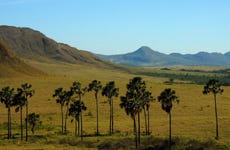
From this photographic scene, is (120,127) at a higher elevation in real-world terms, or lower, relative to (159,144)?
higher

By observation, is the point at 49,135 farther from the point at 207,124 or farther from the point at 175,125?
the point at 207,124

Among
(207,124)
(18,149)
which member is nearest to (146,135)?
(207,124)

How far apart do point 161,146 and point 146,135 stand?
1261cm

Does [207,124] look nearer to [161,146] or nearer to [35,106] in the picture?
[161,146]

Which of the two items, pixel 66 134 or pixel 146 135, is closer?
pixel 146 135

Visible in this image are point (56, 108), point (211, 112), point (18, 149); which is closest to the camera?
point (18, 149)

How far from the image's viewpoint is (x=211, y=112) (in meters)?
152

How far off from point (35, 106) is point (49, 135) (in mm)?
53983

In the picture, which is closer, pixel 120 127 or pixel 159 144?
pixel 159 144

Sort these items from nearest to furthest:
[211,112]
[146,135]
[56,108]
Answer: [146,135] → [211,112] → [56,108]

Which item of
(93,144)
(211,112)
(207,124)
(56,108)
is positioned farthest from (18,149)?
(211,112)

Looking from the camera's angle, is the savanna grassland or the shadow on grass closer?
the shadow on grass

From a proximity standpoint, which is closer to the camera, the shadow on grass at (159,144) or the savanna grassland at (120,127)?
the shadow on grass at (159,144)

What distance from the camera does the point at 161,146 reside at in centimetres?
9825
